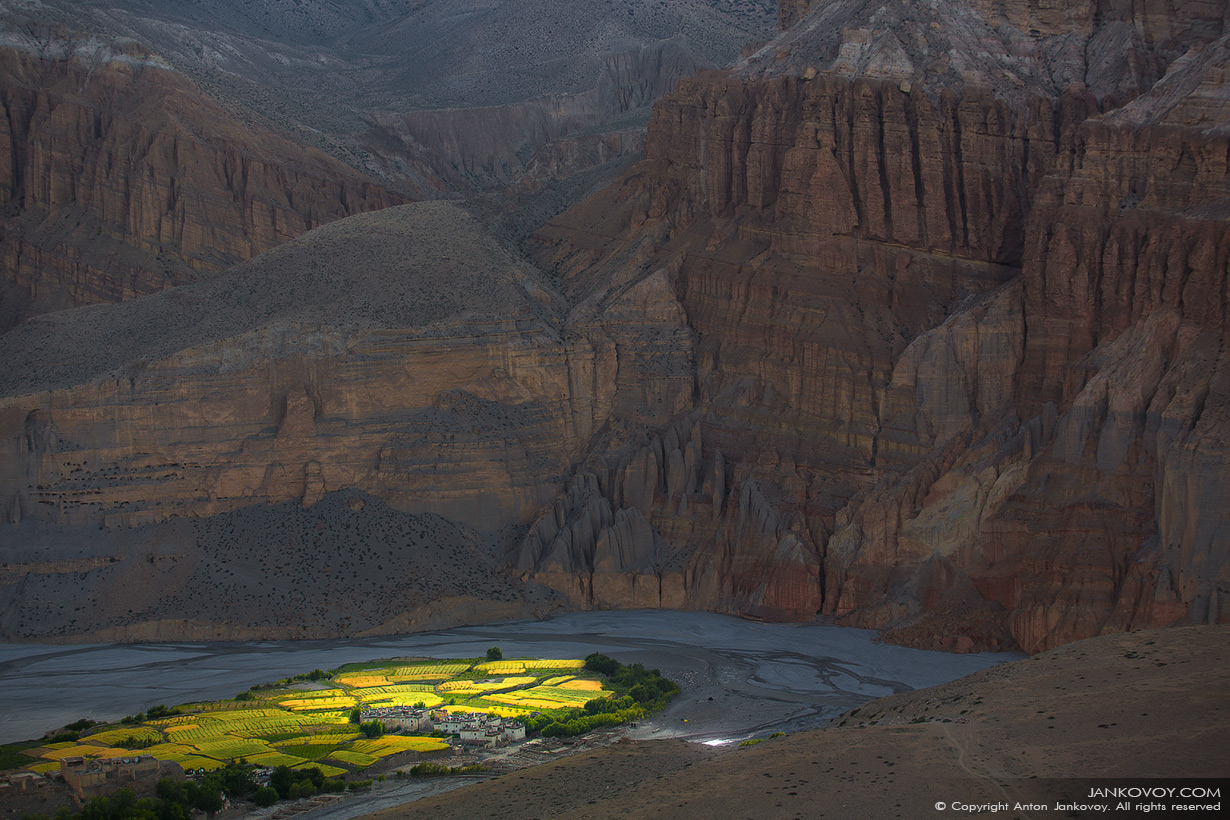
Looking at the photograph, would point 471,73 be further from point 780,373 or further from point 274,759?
point 274,759

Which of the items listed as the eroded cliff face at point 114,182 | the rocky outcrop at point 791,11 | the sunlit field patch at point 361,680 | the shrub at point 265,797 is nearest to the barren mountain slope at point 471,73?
the eroded cliff face at point 114,182

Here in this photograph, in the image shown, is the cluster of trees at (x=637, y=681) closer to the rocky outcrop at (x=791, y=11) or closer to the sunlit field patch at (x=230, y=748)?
the sunlit field patch at (x=230, y=748)

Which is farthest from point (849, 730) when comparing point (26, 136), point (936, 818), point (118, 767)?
point (26, 136)

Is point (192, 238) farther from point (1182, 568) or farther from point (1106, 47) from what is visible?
point (1182, 568)

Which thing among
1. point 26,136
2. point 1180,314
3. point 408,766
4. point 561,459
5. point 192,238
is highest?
point 26,136

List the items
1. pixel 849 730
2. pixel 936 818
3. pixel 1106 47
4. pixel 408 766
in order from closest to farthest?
pixel 936 818 → pixel 849 730 → pixel 408 766 → pixel 1106 47

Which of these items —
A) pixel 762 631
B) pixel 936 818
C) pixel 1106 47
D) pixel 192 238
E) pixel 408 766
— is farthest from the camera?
pixel 192 238

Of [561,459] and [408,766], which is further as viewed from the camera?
[561,459]

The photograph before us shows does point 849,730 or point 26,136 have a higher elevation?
point 26,136
